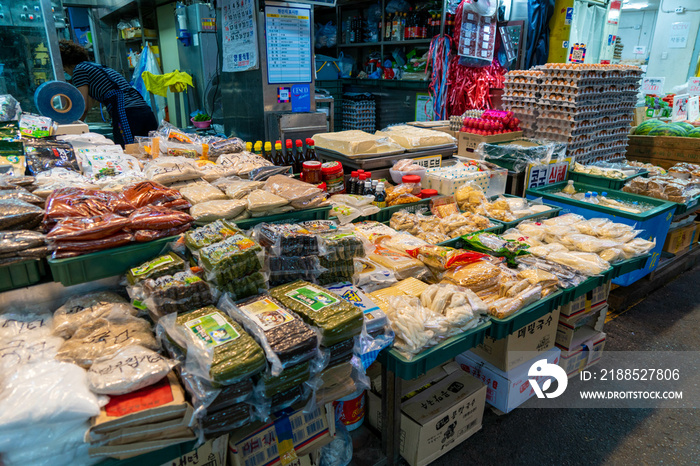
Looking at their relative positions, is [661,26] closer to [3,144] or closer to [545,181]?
[545,181]

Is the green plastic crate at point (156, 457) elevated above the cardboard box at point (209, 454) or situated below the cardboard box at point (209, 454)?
above

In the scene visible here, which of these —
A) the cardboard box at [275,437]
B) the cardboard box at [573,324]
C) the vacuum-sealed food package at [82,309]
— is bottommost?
the cardboard box at [573,324]

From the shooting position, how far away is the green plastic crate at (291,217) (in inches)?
82.5

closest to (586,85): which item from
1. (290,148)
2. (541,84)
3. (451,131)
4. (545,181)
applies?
(541,84)

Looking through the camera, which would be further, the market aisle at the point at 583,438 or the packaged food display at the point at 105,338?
the market aisle at the point at 583,438

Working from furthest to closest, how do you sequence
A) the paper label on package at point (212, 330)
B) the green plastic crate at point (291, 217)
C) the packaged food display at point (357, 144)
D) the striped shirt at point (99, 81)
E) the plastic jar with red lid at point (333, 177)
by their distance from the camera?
1. the striped shirt at point (99, 81)
2. the packaged food display at point (357, 144)
3. the plastic jar with red lid at point (333, 177)
4. the green plastic crate at point (291, 217)
5. the paper label on package at point (212, 330)

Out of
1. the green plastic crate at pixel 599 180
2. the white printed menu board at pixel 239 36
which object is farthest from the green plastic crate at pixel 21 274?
the green plastic crate at pixel 599 180

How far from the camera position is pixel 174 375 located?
1.38 m

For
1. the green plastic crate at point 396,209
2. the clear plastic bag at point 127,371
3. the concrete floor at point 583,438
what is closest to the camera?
the clear plastic bag at point 127,371

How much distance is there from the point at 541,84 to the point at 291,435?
405 cm

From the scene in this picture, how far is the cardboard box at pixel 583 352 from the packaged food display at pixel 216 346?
2.18 meters

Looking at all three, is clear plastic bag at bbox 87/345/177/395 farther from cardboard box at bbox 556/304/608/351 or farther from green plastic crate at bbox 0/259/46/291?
cardboard box at bbox 556/304/608/351

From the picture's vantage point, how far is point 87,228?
1625 mm

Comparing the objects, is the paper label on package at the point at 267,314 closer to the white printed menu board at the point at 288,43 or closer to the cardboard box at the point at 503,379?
the cardboard box at the point at 503,379
